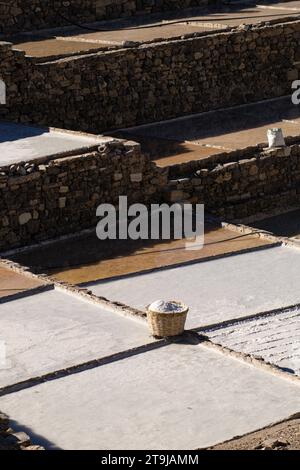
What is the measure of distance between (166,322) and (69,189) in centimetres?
557

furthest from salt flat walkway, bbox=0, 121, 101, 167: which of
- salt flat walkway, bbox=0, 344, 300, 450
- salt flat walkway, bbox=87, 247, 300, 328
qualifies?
salt flat walkway, bbox=0, 344, 300, 450

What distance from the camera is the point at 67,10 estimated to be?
103 ft

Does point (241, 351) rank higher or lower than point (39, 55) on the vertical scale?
lower

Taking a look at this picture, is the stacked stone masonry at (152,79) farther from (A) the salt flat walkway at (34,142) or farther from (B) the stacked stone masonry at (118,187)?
(B) the stacked stone masonry at (118,187)

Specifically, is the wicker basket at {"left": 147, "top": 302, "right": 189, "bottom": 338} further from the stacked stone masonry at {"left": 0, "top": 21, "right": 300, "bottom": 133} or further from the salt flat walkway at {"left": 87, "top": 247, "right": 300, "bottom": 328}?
the stacked stone masonry at {"left": 0, "top": 21, "right": 300, "bottom": 133}

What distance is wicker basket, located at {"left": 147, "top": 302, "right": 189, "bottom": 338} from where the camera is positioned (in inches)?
703

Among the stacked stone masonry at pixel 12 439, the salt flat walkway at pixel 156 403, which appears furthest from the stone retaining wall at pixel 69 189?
the stacked stone masonry at pixel 12 439

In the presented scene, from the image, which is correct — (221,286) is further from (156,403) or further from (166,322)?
(156,403)

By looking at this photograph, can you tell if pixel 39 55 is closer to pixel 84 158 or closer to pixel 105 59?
pixel 105 59

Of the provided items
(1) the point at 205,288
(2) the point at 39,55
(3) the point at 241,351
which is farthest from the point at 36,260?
(2) the point at 39,55

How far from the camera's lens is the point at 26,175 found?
22.5 metres

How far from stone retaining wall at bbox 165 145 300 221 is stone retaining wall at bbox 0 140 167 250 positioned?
24.0 inches

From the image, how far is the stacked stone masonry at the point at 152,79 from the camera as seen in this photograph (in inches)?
1046

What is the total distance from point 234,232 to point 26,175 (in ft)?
10.2
